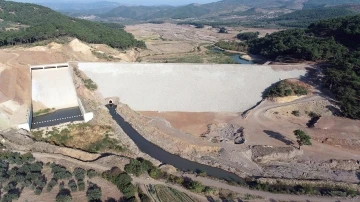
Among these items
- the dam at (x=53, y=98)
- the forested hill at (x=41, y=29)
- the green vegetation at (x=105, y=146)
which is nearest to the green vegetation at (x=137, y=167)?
the green vegetation at (x=105, y=146)

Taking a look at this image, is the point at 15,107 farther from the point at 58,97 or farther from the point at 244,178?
the point at 244,178

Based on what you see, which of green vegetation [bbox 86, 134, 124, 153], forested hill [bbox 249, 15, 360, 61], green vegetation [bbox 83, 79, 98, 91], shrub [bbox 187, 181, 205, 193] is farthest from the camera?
forested hill [bbox 249, 15, 360, 61]

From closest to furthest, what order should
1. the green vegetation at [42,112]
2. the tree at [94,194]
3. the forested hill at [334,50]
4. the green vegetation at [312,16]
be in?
the tree at [94,194] < the forested hill at [334,50] < the green vegetation at [42,112] < the green vegetation at [312,16]

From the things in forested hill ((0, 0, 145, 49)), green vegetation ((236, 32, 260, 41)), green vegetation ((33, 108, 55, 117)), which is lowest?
green vegetation ((33, 108, 55, 117))

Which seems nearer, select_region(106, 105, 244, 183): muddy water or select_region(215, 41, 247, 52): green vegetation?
select_region(106, 105, 244, 183): muddy water

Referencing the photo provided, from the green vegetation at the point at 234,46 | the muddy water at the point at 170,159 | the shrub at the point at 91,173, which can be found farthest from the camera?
the green vegetation at the point at 234,46

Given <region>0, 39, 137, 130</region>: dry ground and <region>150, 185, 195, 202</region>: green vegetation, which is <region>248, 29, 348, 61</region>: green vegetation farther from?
<region>150, 185, 195, 202</region>: green vegetation

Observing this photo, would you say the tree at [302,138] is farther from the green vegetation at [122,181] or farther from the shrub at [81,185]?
the shrub at [81,185]

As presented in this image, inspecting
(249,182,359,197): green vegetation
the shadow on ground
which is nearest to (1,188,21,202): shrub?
(249,182,359,197): green vegetation
